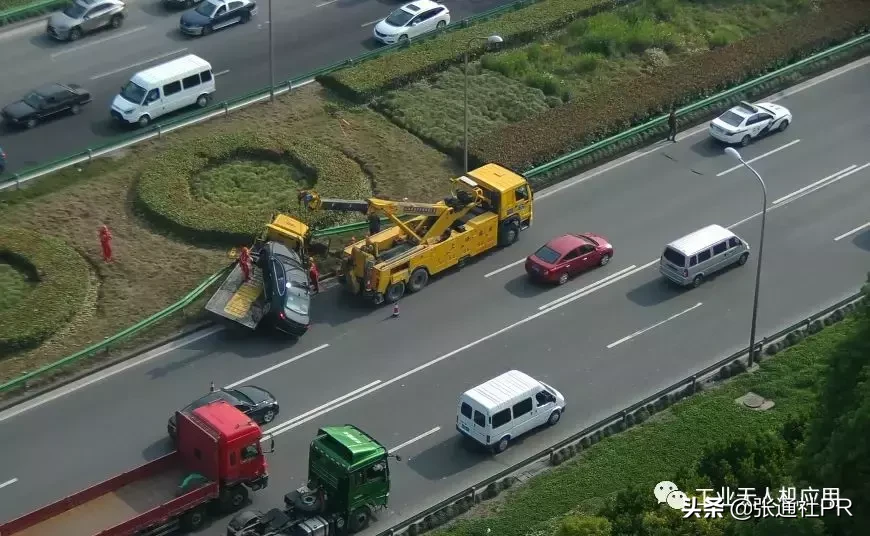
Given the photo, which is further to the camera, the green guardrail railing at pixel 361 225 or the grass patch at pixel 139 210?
the grass patch at pixel 139 210

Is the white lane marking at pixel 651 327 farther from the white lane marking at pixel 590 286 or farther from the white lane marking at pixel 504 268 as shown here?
the white lane marking at pixel 504 268

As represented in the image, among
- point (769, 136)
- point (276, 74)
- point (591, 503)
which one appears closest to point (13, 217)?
point (276, 74)

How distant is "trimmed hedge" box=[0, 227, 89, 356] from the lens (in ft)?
154

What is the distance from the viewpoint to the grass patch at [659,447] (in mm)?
40062

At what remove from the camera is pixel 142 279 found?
1971 inches

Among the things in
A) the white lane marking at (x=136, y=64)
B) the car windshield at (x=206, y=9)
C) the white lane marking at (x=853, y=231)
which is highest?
the car windshield at (x=206, y=9)

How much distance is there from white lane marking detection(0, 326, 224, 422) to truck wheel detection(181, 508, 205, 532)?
8.24m

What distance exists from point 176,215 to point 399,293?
9.27m

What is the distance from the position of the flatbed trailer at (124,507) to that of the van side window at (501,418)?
27.3 feet

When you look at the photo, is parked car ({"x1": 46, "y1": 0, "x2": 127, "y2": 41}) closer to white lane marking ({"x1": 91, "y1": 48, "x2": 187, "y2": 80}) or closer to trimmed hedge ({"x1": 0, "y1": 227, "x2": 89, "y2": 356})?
white lane marking ({"x1": 91, "y1": 48, "x2": 187, "y2": 80})

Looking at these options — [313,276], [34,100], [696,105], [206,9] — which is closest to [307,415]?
[313,276]

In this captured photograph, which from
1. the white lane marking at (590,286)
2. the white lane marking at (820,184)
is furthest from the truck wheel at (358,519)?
the white lane marking at (820,184)

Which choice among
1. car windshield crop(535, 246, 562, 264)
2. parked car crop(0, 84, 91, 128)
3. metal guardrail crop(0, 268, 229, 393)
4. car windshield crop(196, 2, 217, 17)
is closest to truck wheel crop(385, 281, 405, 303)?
car windshield crop(535, 246, 562, 264)

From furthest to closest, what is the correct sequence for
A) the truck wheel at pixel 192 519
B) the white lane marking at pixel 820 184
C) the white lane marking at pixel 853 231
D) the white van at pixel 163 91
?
the white van at pixel 163 91 → the white lane marking at pixel 820 184 → the white lane marking at pixel 853 231 → the truck wheel at pixel 192 519
